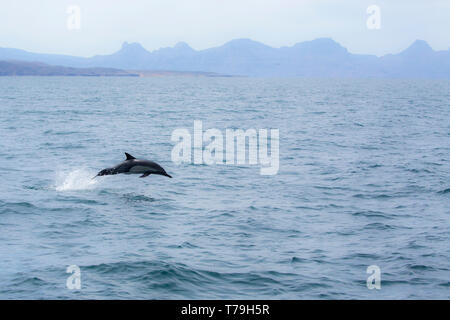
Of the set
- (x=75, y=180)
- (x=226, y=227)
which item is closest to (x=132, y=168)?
(x=226, y=227)

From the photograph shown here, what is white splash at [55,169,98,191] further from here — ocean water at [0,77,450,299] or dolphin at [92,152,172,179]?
dolphin at [92,152,172,179]

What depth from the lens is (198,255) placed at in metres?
15.3

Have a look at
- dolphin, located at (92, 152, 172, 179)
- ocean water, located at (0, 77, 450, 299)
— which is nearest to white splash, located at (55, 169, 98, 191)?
ocean water, located at (0, 77, 450, 299)

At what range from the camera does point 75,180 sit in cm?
2522

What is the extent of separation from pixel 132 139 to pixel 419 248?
30918 millimetres

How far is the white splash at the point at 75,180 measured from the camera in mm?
23922

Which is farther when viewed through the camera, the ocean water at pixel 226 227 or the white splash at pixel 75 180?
the white splash at pixel 75 180

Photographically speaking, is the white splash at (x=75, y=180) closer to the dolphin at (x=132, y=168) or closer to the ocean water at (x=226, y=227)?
the ocean water at (x=226, y=227)

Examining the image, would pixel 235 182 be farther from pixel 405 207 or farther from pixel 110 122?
pixel 110 122

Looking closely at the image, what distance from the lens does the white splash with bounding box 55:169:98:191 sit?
78.5 feet

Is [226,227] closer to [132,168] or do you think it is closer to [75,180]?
[132,168]

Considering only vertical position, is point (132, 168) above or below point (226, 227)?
above

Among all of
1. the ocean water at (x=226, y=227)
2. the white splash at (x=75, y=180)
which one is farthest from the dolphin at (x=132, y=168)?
the white splash at (x=75, y=180)
